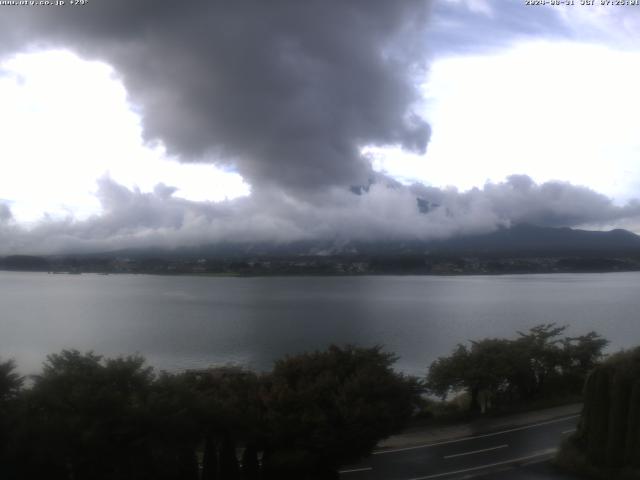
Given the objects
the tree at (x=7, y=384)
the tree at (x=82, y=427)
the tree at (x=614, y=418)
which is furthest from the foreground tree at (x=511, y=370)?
the tree at (x=7, y=384)

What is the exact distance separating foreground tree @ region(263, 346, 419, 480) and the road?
44.4 inches

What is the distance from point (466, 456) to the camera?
15.8 meters

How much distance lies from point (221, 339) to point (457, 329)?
19224mm

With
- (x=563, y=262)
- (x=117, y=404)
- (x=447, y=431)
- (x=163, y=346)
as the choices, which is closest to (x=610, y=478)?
(x=447, y=431)

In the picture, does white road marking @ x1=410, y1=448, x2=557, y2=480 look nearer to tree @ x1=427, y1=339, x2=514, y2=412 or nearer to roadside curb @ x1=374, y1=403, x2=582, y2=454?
roadside curb @ x1=374, y1=403, x2=582, y2=454

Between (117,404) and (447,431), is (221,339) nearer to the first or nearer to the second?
(447,431)

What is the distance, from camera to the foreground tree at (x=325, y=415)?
13.6 m

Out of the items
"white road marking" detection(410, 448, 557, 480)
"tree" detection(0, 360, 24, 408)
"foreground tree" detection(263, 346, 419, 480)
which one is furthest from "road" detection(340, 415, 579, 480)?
"tree" detection(0, 360, 24, 408)

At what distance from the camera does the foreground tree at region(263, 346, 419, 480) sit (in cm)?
1363

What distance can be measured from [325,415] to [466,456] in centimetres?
447

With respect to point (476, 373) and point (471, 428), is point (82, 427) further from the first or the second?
point (476, 373)

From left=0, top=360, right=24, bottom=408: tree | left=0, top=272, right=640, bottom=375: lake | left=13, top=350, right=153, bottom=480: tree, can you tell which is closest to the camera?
left=13, top=350, right=153, bottom=480: tree

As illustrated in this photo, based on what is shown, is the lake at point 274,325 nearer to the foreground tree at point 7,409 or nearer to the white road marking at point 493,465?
the white road marking at point 493,465

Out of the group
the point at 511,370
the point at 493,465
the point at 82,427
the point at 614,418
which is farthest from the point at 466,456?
the point at 82,427
